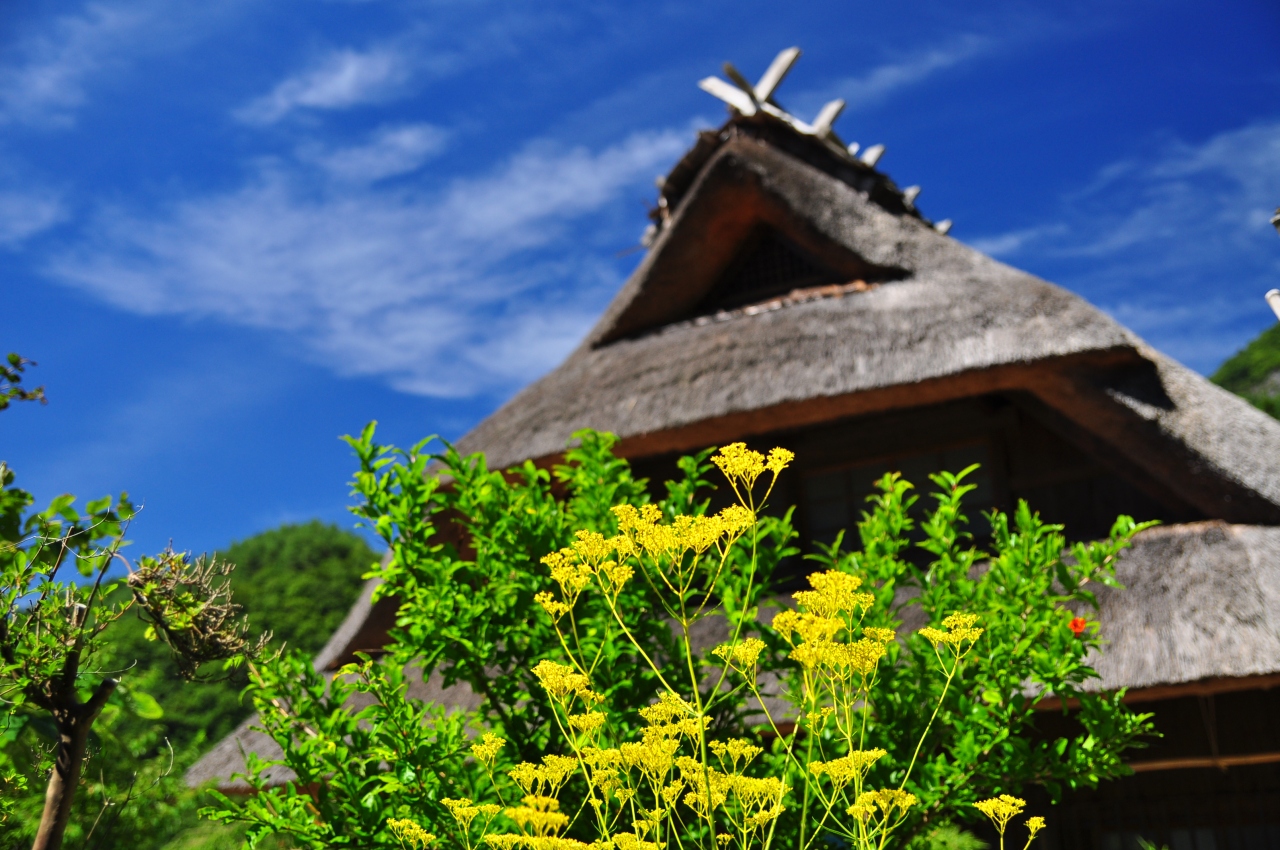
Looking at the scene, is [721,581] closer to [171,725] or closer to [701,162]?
[701,162]

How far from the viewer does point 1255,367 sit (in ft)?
108

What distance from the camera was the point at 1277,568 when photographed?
5.33 meters

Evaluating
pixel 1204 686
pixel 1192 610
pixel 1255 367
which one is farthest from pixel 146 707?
pixel 1255 367

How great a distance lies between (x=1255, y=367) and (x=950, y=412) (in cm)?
3166

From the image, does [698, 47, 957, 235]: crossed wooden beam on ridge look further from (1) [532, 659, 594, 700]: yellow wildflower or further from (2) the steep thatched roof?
(1) [532, 659, 594, 700]: yellow wildflower

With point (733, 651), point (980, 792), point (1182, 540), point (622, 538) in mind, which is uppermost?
point (1182, 540)

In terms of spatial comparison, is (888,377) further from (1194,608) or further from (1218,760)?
(1218,760)

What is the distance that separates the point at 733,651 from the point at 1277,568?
478 centimetres

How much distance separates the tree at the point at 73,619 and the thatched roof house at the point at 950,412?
3972 mm

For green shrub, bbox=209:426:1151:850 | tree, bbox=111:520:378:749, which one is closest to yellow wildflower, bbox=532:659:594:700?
green shrub, bbox=209:426:1151:850

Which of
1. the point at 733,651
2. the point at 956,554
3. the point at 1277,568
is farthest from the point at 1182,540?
the point at 733,651

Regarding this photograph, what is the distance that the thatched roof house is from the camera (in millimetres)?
Result: 5523

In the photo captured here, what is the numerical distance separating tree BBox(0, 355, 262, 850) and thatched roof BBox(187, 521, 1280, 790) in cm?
285

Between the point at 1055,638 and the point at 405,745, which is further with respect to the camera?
the point at 1055,638
